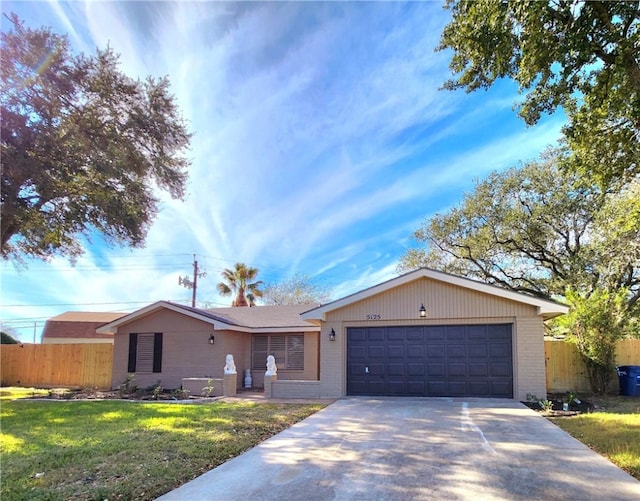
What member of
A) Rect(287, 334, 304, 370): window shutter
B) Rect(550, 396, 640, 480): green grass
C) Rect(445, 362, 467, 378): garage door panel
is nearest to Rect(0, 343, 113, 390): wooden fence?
Rect(287, 334, 304, 370): window shutter

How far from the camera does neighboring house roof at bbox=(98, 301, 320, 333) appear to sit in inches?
637

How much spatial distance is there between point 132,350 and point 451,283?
470 inches

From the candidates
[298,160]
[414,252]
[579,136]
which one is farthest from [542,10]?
[414,252]

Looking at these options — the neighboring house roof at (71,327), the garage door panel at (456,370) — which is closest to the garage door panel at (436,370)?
the garage door panel at (456,370)

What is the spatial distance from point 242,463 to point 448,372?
822 cm

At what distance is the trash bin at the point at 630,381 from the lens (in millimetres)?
12688

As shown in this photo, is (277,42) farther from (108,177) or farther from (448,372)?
(448,372)

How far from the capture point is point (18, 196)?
1102cm

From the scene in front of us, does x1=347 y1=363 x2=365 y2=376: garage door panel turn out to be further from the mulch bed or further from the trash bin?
the trash bin

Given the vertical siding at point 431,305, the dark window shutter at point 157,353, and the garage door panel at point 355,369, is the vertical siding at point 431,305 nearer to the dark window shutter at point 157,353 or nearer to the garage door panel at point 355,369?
the garage door panel at point 355,369

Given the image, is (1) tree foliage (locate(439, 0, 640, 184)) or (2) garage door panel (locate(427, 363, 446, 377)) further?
(2) garage door panel (locate(427, 363, 446, 377))

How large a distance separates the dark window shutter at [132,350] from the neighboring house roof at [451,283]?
7329 millimetres

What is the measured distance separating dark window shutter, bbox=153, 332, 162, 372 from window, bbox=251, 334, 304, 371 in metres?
3.50

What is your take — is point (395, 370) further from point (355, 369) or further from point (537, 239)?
point (537, 239)
